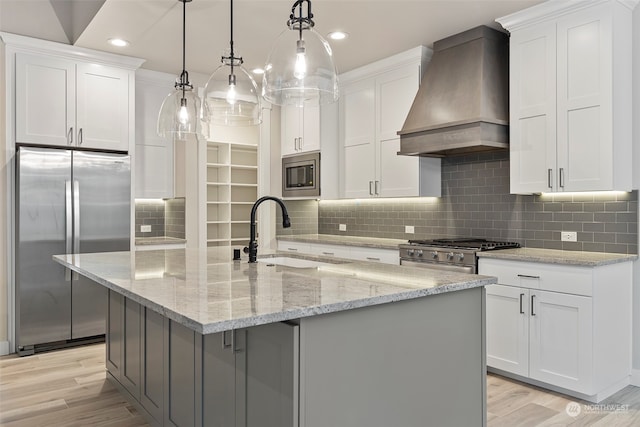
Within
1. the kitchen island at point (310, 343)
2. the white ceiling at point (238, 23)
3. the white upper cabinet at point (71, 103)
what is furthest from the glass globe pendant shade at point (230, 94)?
the white upper cabinet at point (71, 103)

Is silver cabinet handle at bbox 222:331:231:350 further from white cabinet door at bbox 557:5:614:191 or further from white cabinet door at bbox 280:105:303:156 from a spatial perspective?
white cabinet door at bbox 280:105:303:156

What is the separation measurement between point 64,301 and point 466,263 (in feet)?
11.4

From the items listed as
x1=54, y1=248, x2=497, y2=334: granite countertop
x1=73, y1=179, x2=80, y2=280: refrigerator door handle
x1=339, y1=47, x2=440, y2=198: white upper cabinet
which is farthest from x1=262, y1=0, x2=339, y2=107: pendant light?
x1=73, y1=179, x2=80, y2=280: refrigerator door handle

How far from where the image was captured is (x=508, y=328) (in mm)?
3490

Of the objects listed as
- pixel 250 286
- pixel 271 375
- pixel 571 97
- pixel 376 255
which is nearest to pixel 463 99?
pixel 571 97

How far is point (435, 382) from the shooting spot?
2.06m

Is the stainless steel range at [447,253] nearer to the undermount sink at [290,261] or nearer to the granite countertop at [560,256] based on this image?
the granite countertop at [560,256]

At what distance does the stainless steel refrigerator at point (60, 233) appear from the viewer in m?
4.12

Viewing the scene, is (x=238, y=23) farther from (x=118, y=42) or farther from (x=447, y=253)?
Result: (x=447, y=253)

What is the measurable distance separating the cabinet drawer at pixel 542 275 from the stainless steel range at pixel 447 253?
91 mm

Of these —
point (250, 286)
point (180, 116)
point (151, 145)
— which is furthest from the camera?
point (151, 145)

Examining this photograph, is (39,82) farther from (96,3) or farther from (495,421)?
(495,421)

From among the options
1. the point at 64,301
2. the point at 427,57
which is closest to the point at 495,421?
the point at 427,57

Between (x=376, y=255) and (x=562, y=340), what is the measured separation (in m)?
1.81
